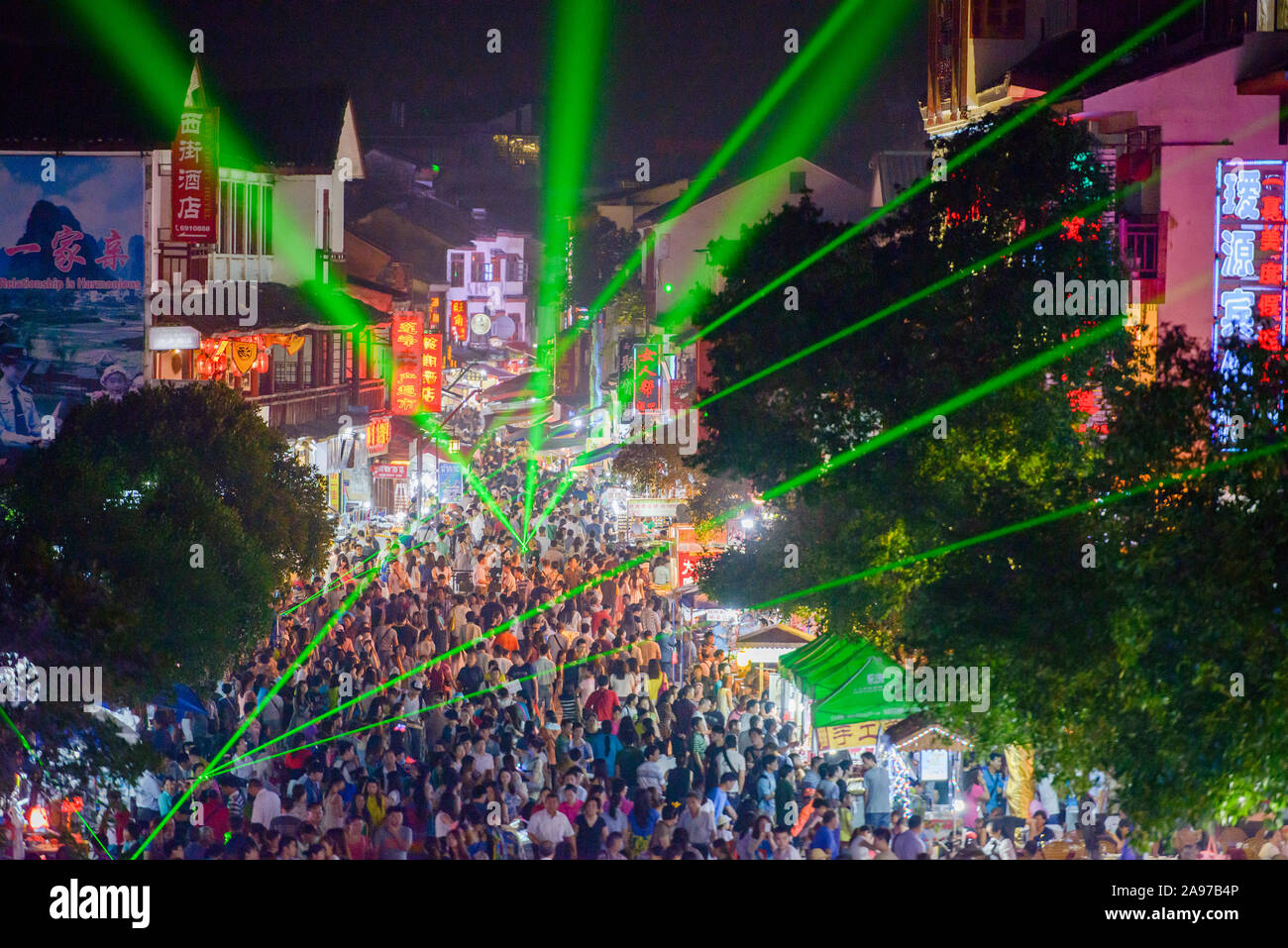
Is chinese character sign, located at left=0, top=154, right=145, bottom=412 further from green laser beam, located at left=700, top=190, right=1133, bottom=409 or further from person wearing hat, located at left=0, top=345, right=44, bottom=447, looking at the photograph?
green laser beam, located at left=700, top=190, right=1133, bottom=409

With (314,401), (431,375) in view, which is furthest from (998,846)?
(431,375)

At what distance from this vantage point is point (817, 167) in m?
41.4

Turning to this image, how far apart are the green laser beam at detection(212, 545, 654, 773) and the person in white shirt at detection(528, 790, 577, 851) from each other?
436 centimetres

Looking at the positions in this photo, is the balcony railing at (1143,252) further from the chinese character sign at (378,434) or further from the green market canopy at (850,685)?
the chinese character sign at (378,434)

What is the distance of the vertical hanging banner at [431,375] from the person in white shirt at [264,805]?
92.1ft

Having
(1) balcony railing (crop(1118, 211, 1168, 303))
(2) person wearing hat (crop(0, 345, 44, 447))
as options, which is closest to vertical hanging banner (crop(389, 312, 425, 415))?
(2) person wearing hat (crop(0, 345, 44, 447))

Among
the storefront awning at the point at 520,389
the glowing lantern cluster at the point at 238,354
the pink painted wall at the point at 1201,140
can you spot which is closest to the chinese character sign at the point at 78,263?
the glowing lantern cluster at the point at 238,354

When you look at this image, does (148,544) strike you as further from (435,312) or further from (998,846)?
(435,312)

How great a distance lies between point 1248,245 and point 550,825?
1170 centimetres

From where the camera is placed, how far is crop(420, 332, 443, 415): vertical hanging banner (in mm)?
40844

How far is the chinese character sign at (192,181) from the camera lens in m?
25.5

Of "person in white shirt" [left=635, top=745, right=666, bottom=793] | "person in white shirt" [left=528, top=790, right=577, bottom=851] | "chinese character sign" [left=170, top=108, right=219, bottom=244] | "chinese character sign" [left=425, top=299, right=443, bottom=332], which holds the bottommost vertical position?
"person in white shirt" [left=528, top=790, right=577, bottom=851]

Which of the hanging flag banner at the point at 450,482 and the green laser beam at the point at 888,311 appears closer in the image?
the green laser beam at the point at 888,311
